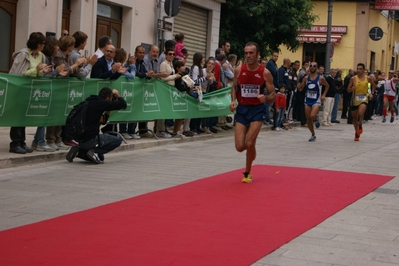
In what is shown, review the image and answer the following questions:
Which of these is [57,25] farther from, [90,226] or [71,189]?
[90,226]

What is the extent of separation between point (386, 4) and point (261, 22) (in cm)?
2025

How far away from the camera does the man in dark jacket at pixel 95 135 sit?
12.7 m

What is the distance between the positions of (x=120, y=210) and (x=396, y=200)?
3.84 meters

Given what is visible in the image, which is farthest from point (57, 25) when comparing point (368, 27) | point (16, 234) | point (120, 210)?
point (368, 27)

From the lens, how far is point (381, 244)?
7617 mm

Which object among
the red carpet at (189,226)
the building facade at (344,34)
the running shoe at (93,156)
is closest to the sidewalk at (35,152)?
the running shoe at (93,156)

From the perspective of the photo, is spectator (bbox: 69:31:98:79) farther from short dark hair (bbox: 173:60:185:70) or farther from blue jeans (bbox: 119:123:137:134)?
short dark hair (bbox: 173:60:185:70)

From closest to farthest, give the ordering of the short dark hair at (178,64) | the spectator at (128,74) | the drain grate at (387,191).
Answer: the drain grate at (387,191) < the spectator at (128,74) < the short dark hair at (178,64)

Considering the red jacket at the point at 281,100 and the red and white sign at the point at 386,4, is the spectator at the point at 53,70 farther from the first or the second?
the red and white sign at the point at 386,4

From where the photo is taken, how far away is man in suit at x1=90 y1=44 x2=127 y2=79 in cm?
1466

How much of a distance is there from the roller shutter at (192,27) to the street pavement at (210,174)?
6.65 meters

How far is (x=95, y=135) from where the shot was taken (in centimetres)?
1287

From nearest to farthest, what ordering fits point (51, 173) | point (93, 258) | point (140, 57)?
point (93, 258), point (51, 173), point (140, 57)

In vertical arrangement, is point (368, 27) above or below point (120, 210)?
above
